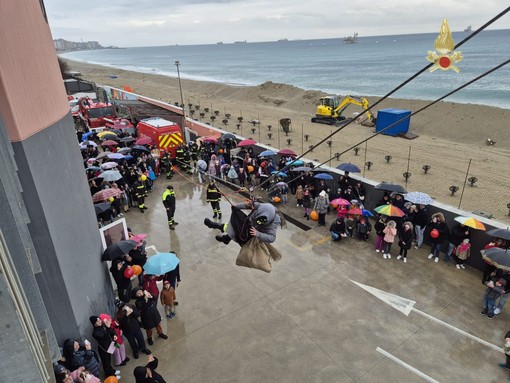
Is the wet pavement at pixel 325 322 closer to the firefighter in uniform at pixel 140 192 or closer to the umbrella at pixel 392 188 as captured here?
the umbrella at pixel 392 188

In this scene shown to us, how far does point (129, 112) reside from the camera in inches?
1045

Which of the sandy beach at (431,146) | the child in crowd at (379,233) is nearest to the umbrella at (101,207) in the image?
the child in crowd at (379,233)

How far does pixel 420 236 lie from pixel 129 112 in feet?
75.5

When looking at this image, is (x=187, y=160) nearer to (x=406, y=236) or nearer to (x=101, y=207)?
(x=101, y=207)

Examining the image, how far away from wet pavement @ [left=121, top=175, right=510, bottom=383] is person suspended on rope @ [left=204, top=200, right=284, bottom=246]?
2.64m

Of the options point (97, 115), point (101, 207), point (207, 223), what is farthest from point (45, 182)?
point (97, 115)

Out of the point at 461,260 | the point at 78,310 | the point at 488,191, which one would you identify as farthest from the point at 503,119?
the point at 78,310

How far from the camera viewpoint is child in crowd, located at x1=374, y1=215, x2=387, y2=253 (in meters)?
10.3

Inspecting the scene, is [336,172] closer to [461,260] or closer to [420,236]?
[420,236]

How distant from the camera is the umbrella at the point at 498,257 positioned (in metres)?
7.61

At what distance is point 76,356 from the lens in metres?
5.97

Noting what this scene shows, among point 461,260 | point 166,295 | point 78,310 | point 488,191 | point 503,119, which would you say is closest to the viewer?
point 78,310

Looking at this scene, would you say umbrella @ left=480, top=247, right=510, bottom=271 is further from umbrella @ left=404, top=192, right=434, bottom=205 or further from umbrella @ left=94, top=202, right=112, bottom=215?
umbrella @ left=94, top=202, right=112, bottom=215

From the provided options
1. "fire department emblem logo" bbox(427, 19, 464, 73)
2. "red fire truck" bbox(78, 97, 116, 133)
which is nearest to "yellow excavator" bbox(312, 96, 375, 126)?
"red fire truck" bbox(78, 97, 116, 133)
